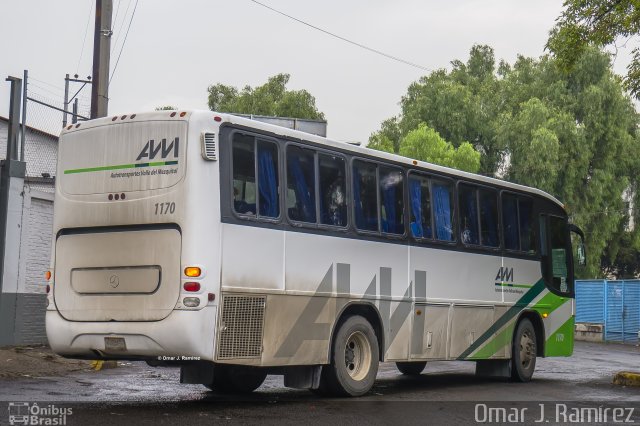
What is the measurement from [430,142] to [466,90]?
8.23 meters

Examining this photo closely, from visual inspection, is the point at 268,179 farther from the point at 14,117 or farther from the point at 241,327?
the point at 14,117

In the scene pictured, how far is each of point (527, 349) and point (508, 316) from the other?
95cm

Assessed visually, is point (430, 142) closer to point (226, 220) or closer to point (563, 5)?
point (563, 5)

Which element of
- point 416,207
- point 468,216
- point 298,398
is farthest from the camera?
point 468,216

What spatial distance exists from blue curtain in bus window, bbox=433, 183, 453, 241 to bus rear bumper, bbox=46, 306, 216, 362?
517 cm

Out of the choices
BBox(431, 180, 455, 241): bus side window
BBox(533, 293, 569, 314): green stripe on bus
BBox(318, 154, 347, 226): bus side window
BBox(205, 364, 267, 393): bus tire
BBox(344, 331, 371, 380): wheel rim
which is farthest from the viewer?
BBox(533, 293, 569, 314): green stripe on bus

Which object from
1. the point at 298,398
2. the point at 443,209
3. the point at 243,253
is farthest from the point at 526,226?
the point at 243,253

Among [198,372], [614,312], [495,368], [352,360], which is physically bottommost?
[495,368]

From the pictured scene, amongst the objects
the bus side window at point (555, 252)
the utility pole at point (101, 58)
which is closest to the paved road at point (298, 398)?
the bus side window at point (555, 252)

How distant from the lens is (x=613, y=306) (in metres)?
37.8

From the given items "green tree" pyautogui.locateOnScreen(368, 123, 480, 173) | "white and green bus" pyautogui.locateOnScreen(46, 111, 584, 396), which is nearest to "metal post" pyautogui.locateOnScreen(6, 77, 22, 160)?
"white and green bus" pyautogui.locateOnScreen(46, 111, 584, 396)

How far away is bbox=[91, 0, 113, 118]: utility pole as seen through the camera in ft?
57.9

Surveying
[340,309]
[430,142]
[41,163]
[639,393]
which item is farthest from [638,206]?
[340,309]

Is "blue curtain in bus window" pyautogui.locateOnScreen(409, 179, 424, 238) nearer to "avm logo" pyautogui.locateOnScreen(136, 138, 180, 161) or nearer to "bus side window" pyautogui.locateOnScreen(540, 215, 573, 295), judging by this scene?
"bus side window" pyautogui.locateOnScreen(540, 215, 573, 295)
